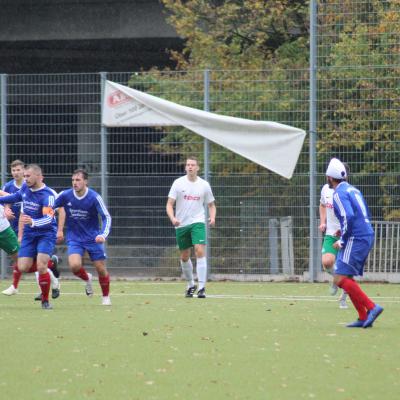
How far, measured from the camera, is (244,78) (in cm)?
2158

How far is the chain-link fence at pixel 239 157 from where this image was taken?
20312 millimetres

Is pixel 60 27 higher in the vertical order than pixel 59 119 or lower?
higher

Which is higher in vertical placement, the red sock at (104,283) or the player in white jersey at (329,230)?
the player in white jersey at (329,230)

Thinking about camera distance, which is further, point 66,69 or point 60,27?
point 66,69

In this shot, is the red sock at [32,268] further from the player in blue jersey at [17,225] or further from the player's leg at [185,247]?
the player's leg at [185,247]

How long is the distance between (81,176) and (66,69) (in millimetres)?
22449

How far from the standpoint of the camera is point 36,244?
1545 centimetres

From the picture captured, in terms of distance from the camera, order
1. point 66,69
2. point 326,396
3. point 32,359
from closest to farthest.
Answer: point 326,396 < point 32,359 < point 66,69

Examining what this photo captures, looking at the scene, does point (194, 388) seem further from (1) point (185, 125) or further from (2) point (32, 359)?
(1) point (185, 125)

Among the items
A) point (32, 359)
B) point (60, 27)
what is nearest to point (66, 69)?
point (60, 27)

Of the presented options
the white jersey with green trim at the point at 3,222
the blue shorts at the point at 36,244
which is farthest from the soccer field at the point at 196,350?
the white jersey with green trim at the point at 3,222

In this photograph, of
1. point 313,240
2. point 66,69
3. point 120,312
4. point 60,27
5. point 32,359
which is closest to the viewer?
point 32,359

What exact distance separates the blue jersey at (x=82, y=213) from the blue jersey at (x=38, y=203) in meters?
0.13

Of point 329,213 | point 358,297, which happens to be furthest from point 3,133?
point 358,297
